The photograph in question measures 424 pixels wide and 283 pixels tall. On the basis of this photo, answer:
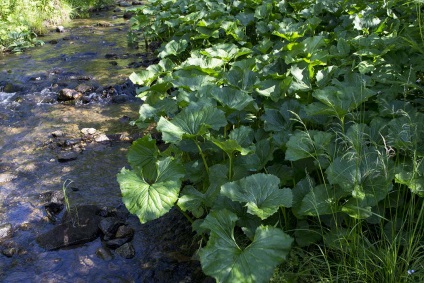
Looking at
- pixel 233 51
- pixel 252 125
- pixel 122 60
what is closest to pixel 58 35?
pixel 122 60

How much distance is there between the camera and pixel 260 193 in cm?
245

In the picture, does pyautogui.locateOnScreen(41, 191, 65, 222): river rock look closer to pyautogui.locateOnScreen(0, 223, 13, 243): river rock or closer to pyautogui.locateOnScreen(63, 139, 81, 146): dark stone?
pyautogui.locateOnScreen(0, 223, 13, 243): river rock

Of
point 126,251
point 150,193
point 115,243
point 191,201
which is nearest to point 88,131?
point 115,243

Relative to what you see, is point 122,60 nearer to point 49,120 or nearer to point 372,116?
point 49,120

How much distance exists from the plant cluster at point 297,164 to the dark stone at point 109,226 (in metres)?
0.84

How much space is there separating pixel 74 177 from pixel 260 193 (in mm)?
2857

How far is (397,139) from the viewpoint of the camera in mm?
2447

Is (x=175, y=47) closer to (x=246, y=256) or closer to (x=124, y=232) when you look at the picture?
(x=124, y=232)

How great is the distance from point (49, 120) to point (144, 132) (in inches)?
66.7

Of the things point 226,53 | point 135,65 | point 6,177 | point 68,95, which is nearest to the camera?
point 226,53

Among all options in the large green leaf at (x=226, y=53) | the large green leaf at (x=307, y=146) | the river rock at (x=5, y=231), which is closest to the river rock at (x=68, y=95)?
the large green leaf at (x=226, y=53)

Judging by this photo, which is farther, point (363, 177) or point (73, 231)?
point (73, 231)

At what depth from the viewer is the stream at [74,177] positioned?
3.36 meters

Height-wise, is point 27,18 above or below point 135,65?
above
